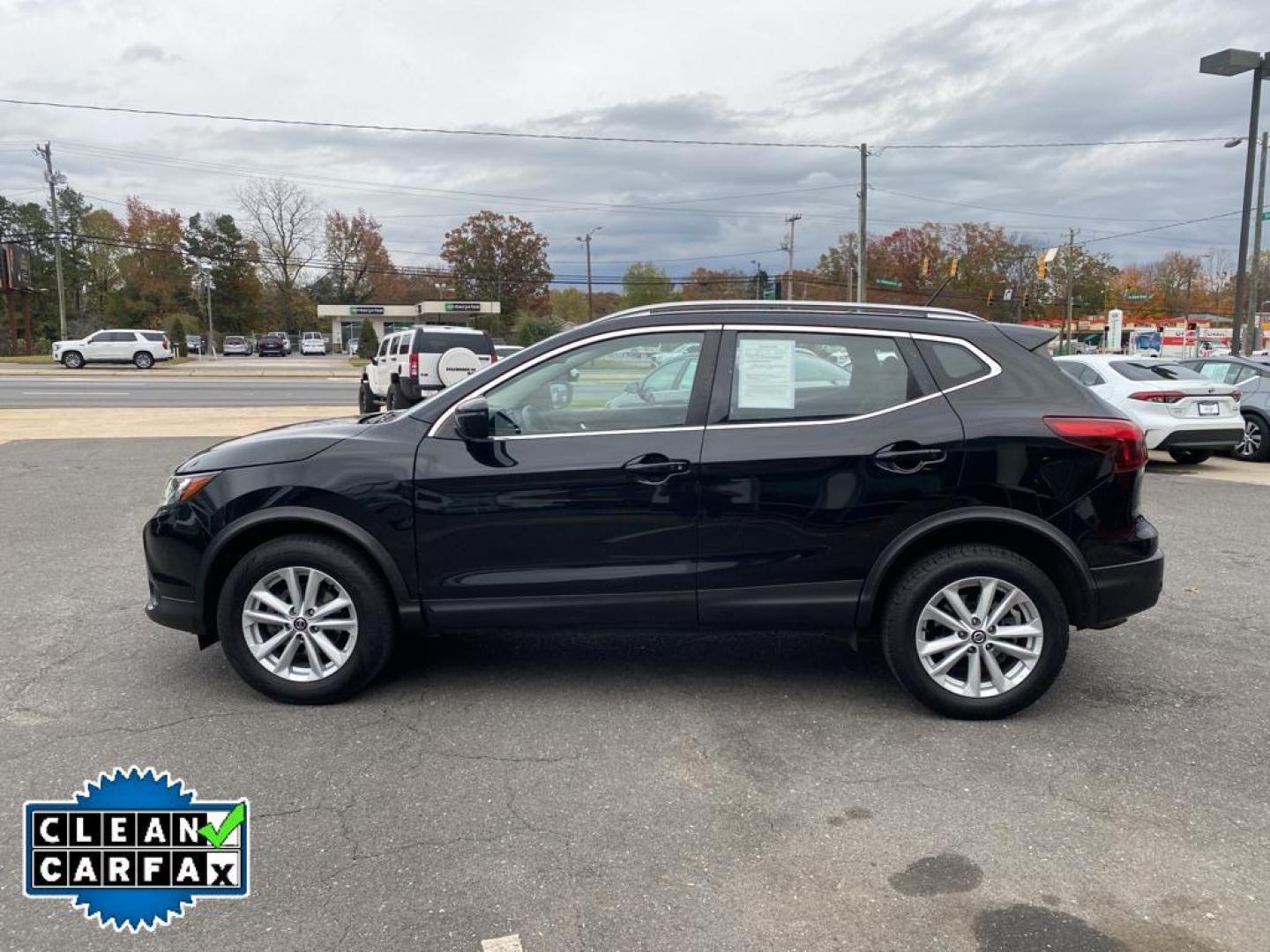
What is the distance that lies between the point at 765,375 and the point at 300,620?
2.33 m

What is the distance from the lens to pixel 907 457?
13.3ft

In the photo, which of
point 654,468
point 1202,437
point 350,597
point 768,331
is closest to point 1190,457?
point 1202,437

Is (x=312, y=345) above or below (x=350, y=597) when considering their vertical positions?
above

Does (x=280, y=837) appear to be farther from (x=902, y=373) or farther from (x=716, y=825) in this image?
(x=902, y=373)

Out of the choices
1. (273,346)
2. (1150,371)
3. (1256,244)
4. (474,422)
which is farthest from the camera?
(273,346)

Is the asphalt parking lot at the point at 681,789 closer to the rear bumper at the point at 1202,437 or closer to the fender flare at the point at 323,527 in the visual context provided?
the fender flare at the point at 323,527

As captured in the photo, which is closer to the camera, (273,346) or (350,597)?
(350,597)

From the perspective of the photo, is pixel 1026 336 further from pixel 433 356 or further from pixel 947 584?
pixel 433 356

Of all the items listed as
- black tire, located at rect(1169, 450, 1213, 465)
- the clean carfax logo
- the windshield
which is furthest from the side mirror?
black tire, located at rect(1169, 450, 1213, 465)

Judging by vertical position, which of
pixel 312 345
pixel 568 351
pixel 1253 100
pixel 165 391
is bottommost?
pixel 165 391

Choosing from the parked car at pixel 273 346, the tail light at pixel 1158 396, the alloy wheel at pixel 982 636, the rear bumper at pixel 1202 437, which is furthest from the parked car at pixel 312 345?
the alloy wheel at pixel 982 636

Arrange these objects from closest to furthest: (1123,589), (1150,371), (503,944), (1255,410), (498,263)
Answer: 1. (503,944)
2. (1123,589)
3. (1150,371)
4. (1255,410)
5. (498,263)

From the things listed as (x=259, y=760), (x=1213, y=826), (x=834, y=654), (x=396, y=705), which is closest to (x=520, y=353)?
(x=396, y=705)

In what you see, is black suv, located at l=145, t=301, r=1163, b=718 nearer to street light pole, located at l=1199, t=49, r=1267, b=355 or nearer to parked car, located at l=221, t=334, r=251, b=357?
street light pole, located at l=1199, t=49, r=1267, b=355
